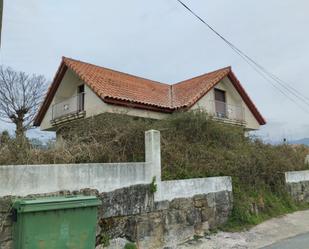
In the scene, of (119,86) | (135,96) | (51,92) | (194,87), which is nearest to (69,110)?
(51,92)

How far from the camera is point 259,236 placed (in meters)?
8.02

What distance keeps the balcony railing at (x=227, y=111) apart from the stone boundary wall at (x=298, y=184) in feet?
20.5

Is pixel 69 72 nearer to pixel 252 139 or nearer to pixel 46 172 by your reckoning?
pixel 252 139

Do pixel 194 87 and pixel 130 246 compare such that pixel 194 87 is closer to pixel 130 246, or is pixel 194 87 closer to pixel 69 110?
pixel 69 110

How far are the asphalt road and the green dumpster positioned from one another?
14.4 feet

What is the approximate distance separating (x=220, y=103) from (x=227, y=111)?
2.55 feet

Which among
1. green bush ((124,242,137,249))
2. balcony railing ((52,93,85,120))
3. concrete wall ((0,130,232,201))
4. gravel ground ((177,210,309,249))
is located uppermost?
balcony railing ((52,93,85,120))

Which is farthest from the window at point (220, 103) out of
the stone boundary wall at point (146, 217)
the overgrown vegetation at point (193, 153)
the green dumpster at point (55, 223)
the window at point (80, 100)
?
the green dumpster at point (55, 223)

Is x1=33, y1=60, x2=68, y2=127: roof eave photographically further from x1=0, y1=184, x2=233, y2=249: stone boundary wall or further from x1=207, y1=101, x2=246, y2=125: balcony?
x1=0, y1=184, x2=233, y2=249: stone boundary wall


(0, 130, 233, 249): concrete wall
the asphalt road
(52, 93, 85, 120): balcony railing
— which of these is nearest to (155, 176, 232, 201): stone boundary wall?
(0, 130, 233, 249): concrete wall

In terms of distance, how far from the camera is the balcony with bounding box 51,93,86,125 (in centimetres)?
1623

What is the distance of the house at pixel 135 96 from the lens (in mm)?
14461

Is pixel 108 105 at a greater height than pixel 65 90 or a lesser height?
lesser

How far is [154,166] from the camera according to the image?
7.17 metres
